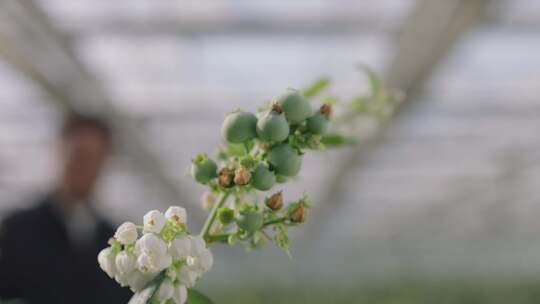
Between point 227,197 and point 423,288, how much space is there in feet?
17.9

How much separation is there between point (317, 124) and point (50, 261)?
68.7 inches

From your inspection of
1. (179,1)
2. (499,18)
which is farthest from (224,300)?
(499,18)

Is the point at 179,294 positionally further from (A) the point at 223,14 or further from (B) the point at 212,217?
(A) the point at 223,14

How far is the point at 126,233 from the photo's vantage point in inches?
19.0

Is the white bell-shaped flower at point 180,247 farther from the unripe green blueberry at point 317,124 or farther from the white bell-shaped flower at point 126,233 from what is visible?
the unripe green blueberry at point 317,124

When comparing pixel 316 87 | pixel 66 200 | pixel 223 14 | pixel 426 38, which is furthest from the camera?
pixel 223 14

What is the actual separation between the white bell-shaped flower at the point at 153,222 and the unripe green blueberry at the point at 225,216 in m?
0.06

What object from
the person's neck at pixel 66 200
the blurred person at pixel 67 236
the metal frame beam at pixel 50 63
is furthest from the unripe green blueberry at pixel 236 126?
the metal frame beam at pixel 50 63

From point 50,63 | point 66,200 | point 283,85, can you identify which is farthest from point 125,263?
point 283,85

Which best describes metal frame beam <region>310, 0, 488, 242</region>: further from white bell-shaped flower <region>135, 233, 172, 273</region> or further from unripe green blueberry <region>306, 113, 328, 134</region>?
white bell-shaped flower <region>135, 233, 172, 273</region>

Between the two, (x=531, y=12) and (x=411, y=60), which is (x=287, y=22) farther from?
(x=531, y=12)

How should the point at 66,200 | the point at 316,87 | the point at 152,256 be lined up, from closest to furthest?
the point at 152,256
the point at 316,87
the point at 66,200

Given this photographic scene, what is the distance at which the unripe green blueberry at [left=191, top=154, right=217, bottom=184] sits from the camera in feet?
1.75

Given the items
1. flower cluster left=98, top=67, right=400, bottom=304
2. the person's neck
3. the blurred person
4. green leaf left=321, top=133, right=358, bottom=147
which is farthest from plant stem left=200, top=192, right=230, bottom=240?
the person's neck
